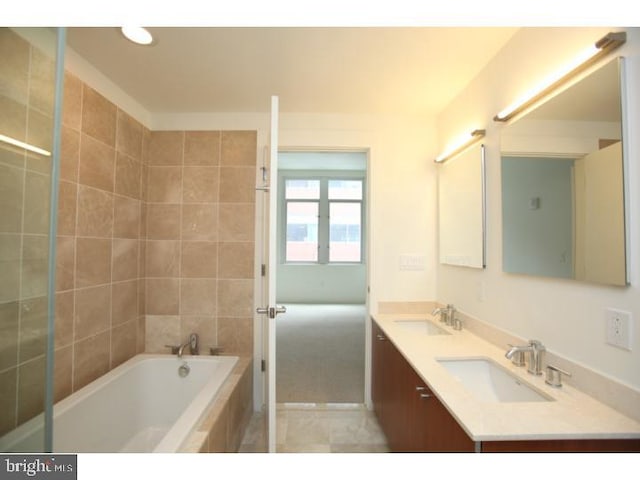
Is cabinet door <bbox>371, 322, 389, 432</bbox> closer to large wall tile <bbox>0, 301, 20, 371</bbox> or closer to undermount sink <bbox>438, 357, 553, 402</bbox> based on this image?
undermount sink <bbox>438, 357, 553, 402</bbox>

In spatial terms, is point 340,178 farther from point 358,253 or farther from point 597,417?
point 597,417

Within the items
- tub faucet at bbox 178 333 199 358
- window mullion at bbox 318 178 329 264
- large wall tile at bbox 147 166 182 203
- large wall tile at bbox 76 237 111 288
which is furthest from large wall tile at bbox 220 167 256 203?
window mullion at bbox 318 178 329 264

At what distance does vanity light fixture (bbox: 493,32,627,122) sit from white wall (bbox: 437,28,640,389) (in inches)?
1.3

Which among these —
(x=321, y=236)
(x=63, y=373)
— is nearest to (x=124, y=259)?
(x=63, y=373)

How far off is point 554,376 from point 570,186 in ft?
2.37

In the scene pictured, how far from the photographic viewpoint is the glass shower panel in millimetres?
730

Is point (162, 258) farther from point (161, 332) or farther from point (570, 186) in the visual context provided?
point (570, 186)

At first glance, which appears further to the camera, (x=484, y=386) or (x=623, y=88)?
(x=484, y=386)

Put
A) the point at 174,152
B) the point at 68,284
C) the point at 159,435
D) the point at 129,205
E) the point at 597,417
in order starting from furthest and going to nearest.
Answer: the point at 174,152 → the point at 129,205 → the point at 159,435 → the point at 68,284 → the point at 597,417

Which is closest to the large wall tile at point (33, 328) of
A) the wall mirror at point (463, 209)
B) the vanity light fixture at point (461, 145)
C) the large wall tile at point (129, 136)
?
the large wall tile at point (129, 136)

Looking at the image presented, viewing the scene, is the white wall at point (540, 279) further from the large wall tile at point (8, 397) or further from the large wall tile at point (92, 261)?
the large wall tile at point (92, 261)
